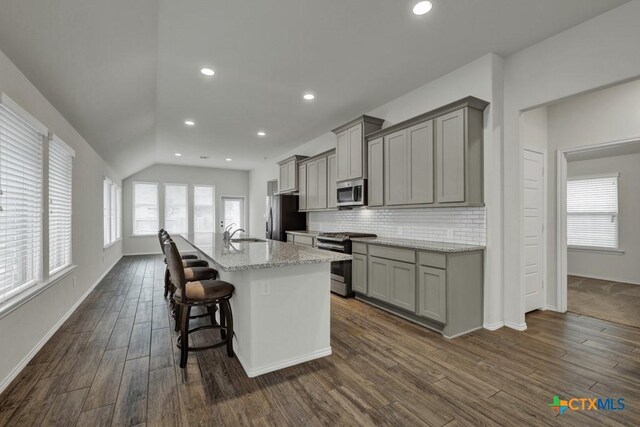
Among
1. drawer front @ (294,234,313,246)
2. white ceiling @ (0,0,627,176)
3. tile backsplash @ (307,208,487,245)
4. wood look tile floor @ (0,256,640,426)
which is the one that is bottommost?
wood look tile floor @ (0,256,640,426)

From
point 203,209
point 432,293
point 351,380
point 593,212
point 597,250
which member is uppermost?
point 203,209

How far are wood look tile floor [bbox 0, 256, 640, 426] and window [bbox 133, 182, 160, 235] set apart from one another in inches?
249

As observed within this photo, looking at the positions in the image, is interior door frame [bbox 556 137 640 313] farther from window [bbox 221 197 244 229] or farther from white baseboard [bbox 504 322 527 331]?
window [bbox 221 197 244 229]

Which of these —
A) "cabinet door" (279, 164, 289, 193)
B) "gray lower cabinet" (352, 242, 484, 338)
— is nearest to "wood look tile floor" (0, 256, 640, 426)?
"gray lower cabinet" (352, 242, 484, 338)

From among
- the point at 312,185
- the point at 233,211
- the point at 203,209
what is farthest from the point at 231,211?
the point at 312,185

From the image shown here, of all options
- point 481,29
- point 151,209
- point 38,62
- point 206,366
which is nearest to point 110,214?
point 151,209

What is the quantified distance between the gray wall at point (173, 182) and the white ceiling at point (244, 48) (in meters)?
4.94

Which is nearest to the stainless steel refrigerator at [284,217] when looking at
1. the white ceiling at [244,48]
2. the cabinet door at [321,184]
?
the cabinet door at [321,184]

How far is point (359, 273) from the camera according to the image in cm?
417

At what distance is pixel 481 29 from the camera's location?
8.92 feet

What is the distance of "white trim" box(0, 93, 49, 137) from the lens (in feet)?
6.79

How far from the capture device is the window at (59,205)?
3.17 m

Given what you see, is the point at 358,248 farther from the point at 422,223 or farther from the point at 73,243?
the point at 73,243

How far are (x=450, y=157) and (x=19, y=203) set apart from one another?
3.99m
